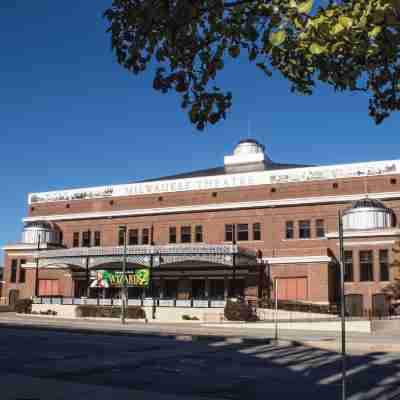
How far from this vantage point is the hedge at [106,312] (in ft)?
147

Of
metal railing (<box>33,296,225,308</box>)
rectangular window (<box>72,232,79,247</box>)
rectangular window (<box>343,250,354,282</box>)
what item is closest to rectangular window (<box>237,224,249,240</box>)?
rectangular window (<box>343,250,354,282</box>)

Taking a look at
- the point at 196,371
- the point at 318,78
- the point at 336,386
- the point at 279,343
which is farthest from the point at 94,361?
the point at 318,78

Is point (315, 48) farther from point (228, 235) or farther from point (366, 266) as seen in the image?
point (228, 235)

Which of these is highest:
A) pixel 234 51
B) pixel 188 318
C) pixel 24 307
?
pixel 234 51

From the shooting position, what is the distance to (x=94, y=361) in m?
18.4

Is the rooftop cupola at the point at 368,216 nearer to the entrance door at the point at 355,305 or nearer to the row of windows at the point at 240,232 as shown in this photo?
the entrance door at the point at 355,305

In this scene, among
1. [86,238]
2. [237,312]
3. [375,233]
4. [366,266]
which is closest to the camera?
[237,312]

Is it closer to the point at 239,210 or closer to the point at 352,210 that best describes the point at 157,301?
the point at 239,210

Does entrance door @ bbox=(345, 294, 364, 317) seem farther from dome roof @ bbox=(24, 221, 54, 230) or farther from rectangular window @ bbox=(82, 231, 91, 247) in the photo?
dome roof @ bbox=(24, 221, 54, 230)

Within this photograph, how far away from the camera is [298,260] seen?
1919 inches

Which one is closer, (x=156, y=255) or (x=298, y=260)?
(x=156, y=255)

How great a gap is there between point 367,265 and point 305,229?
673 cm

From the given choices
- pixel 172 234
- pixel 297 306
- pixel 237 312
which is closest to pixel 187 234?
pixel 172 234

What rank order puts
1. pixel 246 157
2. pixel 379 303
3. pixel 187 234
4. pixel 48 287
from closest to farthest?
pixel 379 303
pixel 187 234
pixel 48 287
pixel 246 157
